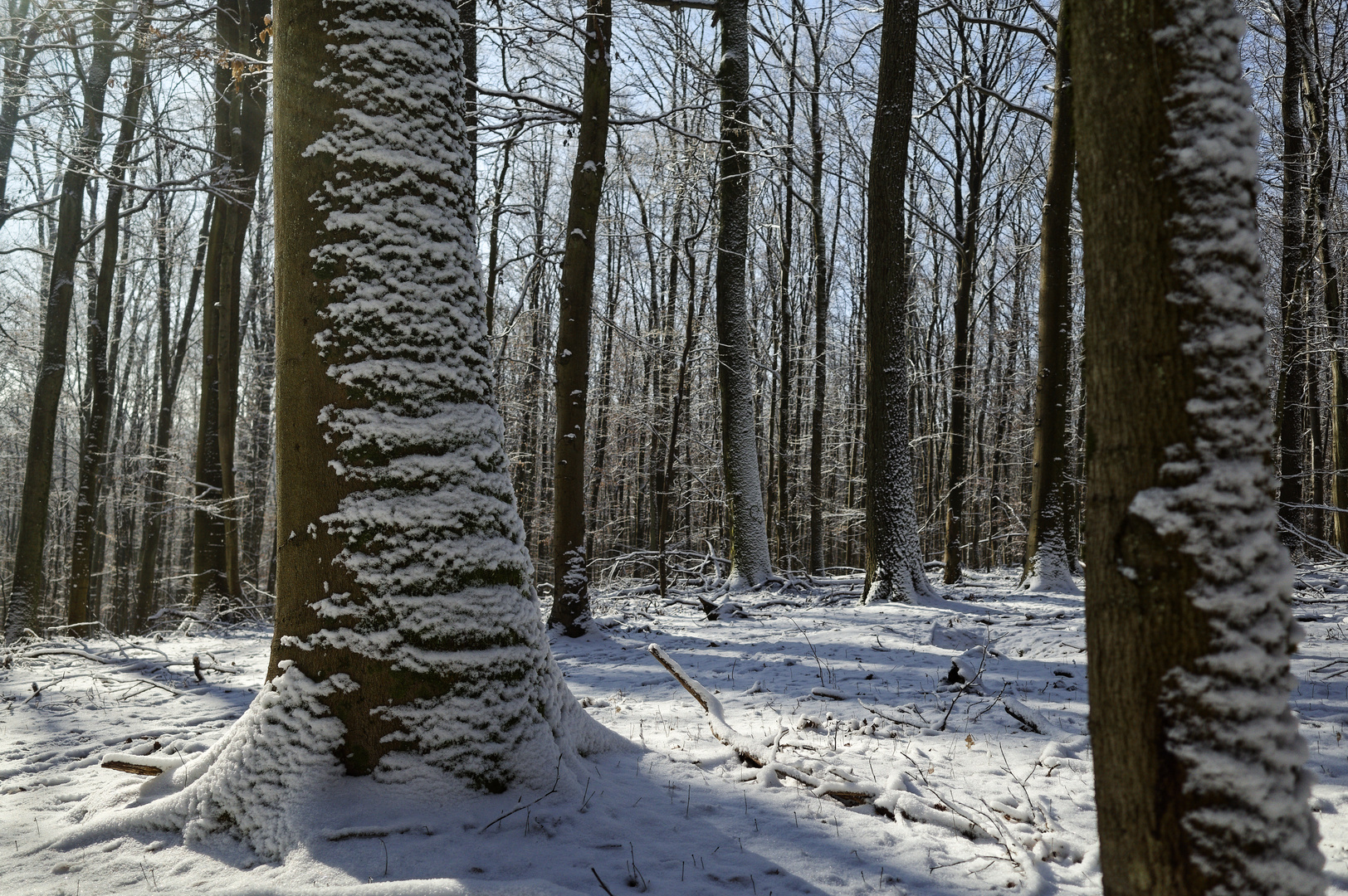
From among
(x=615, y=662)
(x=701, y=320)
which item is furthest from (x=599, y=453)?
(x=615, y=662)

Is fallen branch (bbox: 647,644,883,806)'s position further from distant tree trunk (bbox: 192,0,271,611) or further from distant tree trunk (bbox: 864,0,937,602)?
distant tree trunk (bbox: 192,0,271,611)

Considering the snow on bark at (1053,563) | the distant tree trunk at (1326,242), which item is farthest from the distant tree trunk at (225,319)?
the distant tree trunk at (1326,242)

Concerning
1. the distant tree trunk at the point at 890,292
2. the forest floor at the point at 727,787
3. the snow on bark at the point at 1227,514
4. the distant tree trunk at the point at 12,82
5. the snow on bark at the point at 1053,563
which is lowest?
the forest floor at the point at 727,787

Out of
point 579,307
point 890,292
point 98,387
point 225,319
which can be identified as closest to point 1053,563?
point 890,292

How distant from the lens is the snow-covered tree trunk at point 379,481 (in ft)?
8.65

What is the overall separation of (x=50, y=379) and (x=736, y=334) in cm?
1083

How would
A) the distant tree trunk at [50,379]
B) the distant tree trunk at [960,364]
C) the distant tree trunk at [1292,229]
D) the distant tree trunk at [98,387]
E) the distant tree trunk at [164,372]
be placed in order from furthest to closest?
the distant tree trunk at [164,372] → the distant tree trunk at [98,387] → the distant tree trunk at [960,364] → the distant tree trunk at [1292,229] → the distant tree trunk at [50,379]

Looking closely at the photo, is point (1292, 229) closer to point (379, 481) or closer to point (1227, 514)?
point (1227, 514)

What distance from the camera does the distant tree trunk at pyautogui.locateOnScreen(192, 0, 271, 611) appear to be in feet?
35.1

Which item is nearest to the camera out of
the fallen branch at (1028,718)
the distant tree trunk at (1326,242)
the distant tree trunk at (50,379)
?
the fallen branch at (1028,718)

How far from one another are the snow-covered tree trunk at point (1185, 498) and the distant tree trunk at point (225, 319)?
11747mm

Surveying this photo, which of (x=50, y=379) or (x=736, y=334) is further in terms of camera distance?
(x=50, y=379)

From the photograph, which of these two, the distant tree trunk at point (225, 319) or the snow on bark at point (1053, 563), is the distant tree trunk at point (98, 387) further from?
the snow on bark at point (1053, 563)

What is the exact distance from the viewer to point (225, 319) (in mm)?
10805
